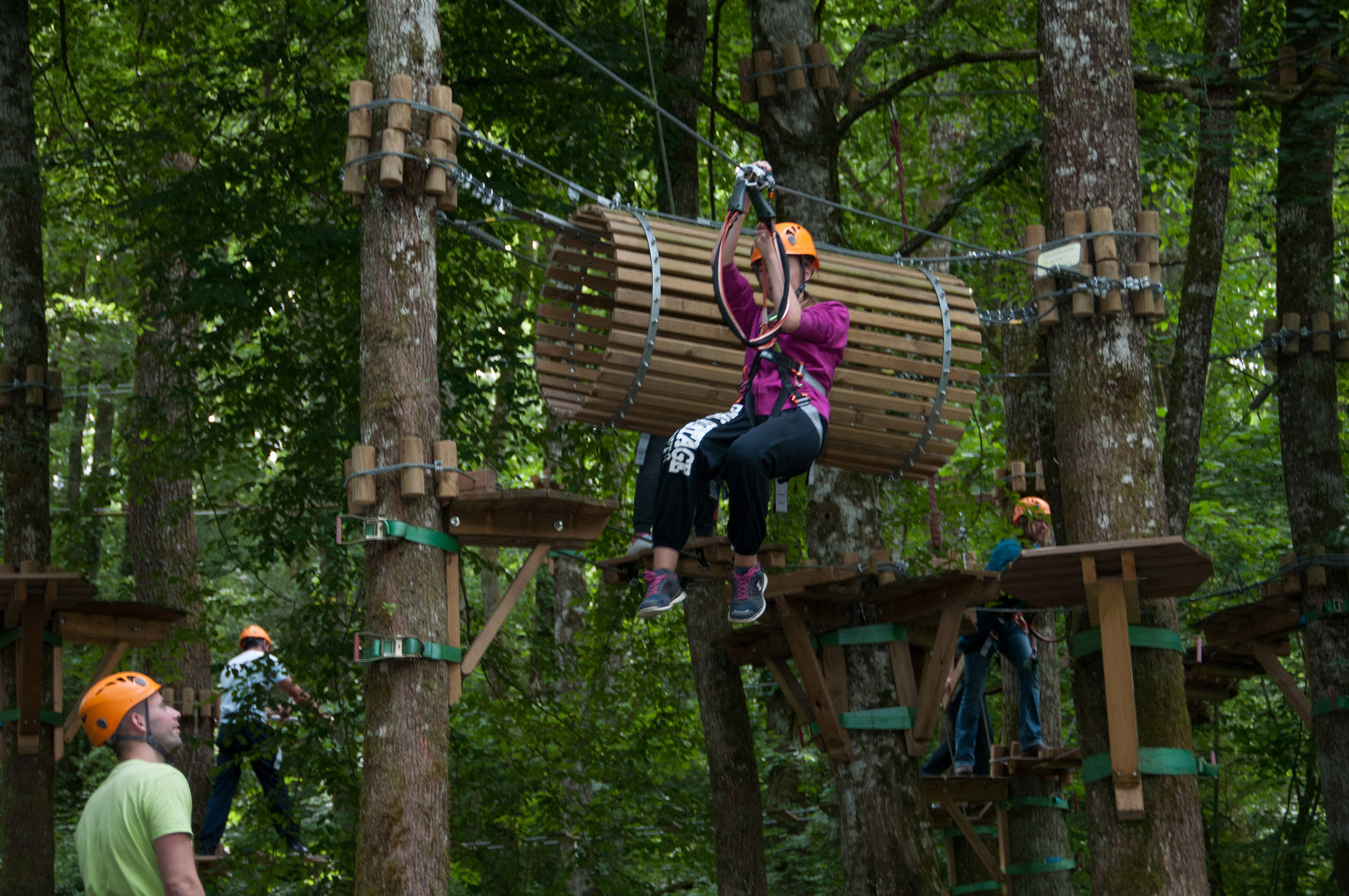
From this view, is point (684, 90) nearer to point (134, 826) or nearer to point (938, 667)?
point (938, 667)

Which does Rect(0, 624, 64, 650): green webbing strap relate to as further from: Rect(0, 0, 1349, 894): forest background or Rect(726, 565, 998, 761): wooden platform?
Rect(726, 565, 998, 761): wooden platform

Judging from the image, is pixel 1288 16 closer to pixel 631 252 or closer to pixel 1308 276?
pixel 1308 276

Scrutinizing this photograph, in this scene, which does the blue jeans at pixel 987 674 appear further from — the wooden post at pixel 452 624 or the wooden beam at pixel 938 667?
the wooden post at pixel 452 624

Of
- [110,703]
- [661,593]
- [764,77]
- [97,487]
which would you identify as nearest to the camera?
[110,703]

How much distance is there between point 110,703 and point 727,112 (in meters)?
7.26

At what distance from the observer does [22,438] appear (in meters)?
9.66

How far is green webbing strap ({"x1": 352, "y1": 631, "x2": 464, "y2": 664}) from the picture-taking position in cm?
578

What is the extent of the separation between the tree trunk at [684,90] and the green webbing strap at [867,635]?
3.28 metres

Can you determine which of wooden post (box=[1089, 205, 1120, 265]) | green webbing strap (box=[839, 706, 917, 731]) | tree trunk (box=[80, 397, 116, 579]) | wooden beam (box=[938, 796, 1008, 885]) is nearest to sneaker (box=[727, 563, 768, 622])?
wooden post (box=[1089, 205, 1120, 265])

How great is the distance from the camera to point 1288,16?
10.0m

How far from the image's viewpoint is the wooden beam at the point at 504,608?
6.23 meters

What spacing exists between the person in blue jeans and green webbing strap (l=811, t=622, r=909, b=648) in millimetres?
920

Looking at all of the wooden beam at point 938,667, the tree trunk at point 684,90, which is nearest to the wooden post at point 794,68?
the tree trunk at point 684,90

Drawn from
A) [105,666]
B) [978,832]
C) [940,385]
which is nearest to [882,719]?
[940,385]
